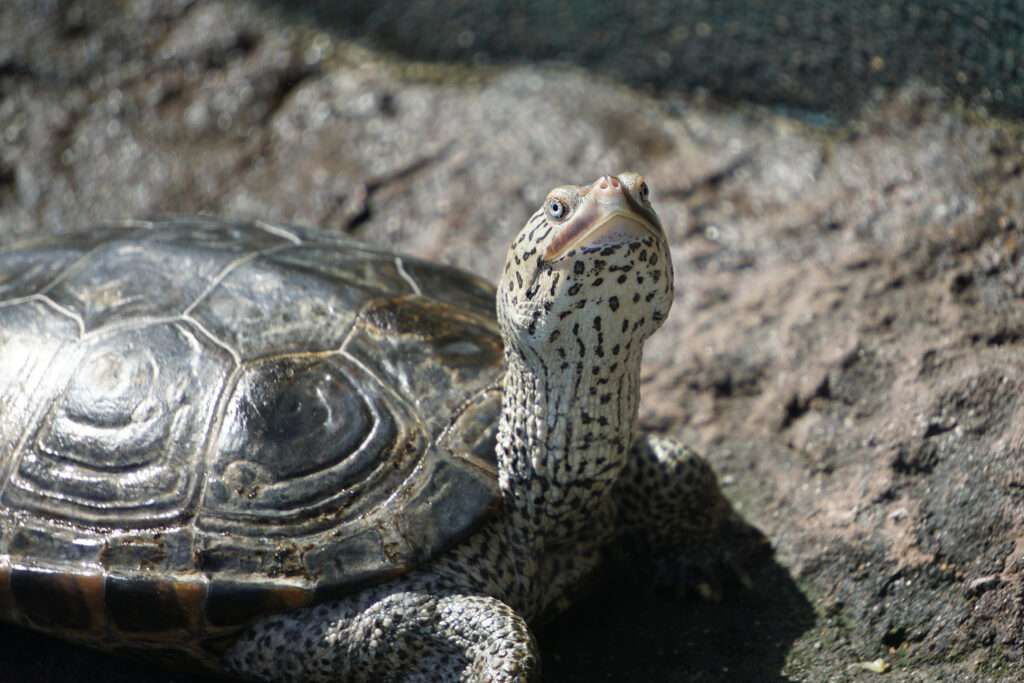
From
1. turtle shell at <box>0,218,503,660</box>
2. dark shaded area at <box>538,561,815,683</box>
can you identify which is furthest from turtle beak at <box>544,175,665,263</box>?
dark shaded area at <box>538,561,815,683</box>

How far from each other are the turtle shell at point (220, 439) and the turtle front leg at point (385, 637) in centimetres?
10

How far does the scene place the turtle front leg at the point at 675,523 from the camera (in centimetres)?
318

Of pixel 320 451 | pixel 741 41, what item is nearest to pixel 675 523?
pixel 320 451

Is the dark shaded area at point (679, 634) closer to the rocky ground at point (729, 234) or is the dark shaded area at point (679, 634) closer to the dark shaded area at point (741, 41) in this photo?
the rocky ground at point (729, 234)

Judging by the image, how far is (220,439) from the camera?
8.90 feet

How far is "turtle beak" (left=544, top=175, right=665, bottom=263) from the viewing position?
2.36 meters

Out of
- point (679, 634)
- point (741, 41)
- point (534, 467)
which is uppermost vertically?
point (741, 41)

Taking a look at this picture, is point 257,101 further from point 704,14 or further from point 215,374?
point 215,374

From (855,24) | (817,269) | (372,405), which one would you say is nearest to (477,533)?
(372,405)

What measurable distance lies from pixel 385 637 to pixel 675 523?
3.73 ft

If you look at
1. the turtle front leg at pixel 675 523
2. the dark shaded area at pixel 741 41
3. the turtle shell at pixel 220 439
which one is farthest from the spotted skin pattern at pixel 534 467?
the dark shaded area at pixel 741 41

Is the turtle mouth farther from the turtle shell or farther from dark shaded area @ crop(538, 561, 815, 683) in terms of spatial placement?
dark shaded area @ crop(538, 561, 815, 683)

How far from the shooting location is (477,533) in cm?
279

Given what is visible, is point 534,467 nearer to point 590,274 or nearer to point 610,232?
point 590,274
